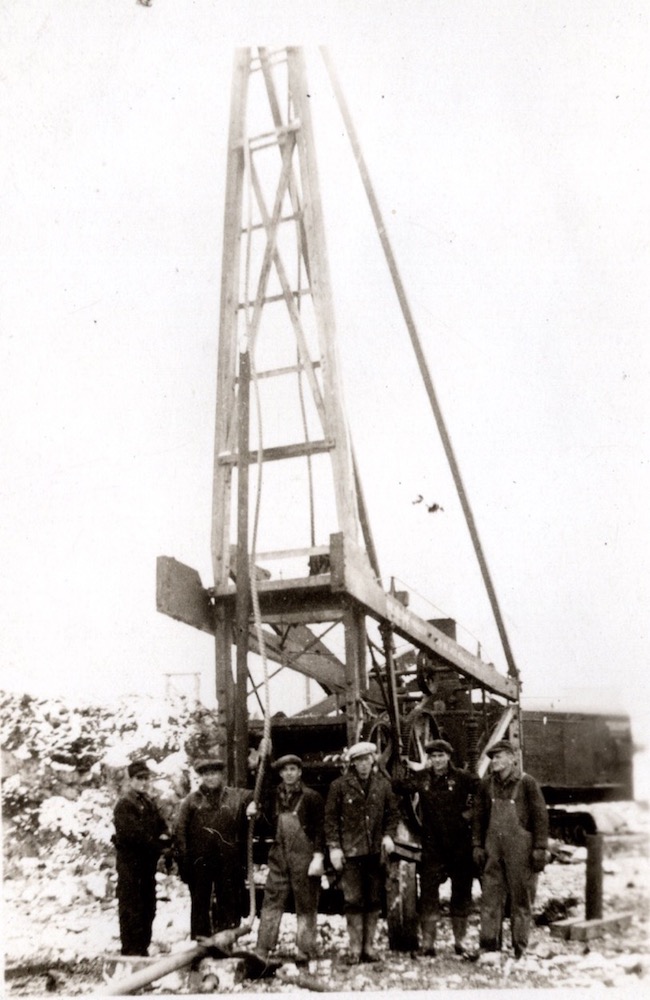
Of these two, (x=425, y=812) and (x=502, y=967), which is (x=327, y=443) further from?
(x=502, y=967)

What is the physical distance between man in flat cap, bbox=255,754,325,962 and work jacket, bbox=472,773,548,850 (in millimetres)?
1157

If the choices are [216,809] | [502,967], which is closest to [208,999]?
[216,809]

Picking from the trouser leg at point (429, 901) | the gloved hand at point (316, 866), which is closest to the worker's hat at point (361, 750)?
the gloved hand at point (316, 866)

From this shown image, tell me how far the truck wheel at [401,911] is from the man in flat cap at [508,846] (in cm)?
50

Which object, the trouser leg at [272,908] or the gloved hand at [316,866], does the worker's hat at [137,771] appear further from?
the gloved hand at [316,866]

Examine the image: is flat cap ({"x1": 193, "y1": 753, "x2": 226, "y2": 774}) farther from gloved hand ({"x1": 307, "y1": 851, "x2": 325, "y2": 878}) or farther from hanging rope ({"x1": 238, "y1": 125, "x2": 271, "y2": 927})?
gloved hand ({"x1": 307, "y1": 851, "x2": 325, "y2": 878})

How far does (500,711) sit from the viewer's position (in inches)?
436

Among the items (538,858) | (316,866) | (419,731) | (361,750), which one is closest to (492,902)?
(538,858)

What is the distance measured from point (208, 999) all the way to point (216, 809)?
3.97 ft

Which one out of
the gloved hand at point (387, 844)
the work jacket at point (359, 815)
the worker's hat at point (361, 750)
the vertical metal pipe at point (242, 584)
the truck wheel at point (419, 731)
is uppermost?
the vertical metal pipe at point (242, 584)

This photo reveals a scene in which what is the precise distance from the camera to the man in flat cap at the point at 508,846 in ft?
20.0

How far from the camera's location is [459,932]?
250 inches

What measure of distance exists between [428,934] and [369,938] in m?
0.56

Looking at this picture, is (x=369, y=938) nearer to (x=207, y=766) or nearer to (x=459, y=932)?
(x=459, y=932)
